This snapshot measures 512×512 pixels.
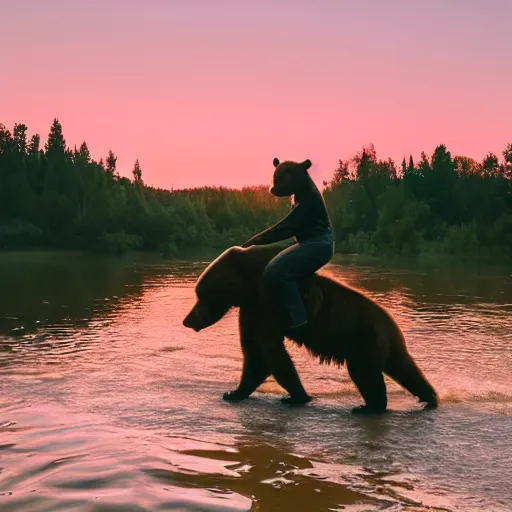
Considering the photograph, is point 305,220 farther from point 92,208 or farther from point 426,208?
point 92,208

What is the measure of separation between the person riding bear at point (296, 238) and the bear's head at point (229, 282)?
172mm

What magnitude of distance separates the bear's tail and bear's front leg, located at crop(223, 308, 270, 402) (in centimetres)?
121

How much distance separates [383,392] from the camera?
6.04 metres

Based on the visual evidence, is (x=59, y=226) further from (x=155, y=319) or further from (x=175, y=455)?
(x=175, y=455)

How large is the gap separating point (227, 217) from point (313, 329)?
4360 inches

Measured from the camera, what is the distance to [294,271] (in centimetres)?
594

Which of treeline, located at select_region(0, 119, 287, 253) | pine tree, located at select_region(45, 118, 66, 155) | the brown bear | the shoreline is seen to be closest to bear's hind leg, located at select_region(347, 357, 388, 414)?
the brown bear

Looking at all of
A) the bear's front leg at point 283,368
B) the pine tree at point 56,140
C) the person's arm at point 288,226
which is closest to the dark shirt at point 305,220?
the person's arm at point 288,226

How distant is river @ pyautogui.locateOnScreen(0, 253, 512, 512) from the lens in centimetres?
382

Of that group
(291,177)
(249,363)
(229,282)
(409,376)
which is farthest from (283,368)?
(291,177)

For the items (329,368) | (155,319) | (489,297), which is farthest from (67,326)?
(489,297)

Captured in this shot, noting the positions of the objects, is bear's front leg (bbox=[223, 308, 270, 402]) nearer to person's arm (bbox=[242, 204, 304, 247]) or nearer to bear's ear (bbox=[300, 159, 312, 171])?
person's arm (bbox=[242, 204, 304, 247])

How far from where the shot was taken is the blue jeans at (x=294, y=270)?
5922 mm

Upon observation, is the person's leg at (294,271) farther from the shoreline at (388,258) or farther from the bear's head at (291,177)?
the shoreline at (388,258)
